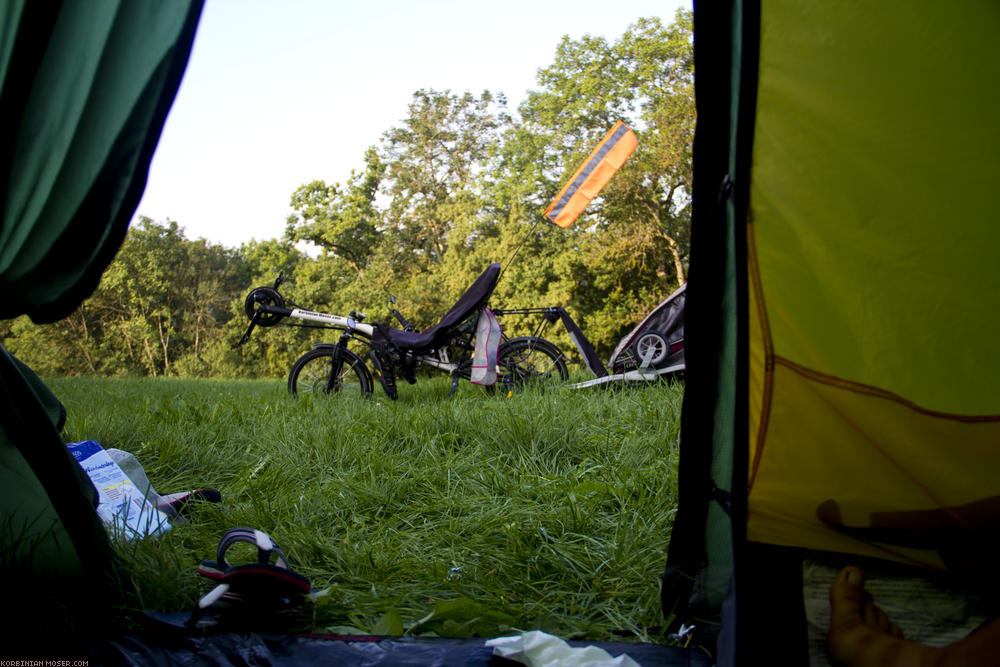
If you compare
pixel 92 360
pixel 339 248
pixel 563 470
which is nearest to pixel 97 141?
pixel 563 470

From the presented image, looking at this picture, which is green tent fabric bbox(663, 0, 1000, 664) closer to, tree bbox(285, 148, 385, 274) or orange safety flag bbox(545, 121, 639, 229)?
orange safety flag bbox(545, 121, 639, 229)

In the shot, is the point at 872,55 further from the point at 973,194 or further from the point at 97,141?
the point at 97,141

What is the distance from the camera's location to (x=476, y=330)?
14.1 feet

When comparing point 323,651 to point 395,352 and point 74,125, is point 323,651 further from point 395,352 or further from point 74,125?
point 395,352

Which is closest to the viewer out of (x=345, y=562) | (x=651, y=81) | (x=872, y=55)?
(x=872, y=55)

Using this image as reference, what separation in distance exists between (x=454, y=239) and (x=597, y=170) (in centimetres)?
1150

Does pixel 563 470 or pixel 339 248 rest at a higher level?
pixel 339 248

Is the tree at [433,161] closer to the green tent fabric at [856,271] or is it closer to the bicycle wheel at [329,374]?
the bicycle wheel at [329,374]

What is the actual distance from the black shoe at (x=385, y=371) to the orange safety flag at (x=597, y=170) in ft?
6.31

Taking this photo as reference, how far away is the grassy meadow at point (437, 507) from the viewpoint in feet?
4.07

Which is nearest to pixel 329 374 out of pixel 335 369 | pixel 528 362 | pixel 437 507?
pixel 335 369

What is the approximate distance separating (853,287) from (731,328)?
8.5 inches

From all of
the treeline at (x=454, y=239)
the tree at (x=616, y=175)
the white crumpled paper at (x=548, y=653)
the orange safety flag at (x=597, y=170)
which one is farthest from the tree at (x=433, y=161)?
the white crumpled paper at (x=548, y=653)

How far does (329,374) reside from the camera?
4301mm
